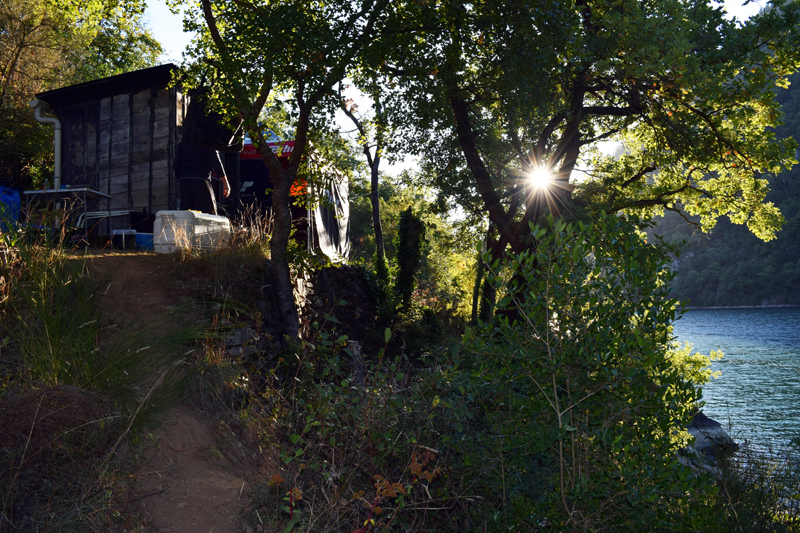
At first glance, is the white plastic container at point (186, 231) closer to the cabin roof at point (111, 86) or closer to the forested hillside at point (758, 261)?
the cabin roof at point (111, 86)

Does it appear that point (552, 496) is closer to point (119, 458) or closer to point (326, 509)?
point (326, 509)

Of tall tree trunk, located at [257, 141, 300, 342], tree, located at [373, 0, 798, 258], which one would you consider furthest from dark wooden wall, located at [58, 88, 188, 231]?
tall tree trunk, located at [257, 141, 300, 342]

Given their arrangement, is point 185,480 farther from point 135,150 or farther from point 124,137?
point 124,137

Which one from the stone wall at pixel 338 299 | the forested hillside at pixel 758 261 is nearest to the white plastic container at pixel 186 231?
the stone wall at pixel 338 299

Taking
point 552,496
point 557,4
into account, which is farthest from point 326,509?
point 557,4

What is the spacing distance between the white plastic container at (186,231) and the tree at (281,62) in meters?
1.07

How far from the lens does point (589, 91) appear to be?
11.8m

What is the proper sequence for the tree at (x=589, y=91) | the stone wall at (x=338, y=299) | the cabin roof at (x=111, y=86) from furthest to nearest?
the cabin roof at (x=111, y=86)
the stone wall at (x=338, y=299)
the tree at (x=589, y=91)

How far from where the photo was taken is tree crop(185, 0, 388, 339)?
6363 mm

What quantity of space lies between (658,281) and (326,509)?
2446 millimetres

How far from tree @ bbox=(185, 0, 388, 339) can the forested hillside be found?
6501 cm

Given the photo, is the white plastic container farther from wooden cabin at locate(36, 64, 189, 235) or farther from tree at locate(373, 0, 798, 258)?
wooden cabin at locate(36, 64, 189, 235)

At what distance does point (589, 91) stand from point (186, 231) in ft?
30.6

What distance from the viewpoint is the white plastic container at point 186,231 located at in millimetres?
7398
